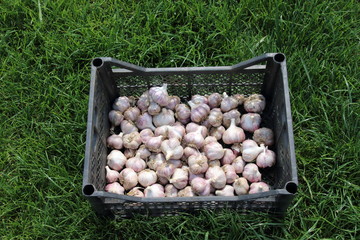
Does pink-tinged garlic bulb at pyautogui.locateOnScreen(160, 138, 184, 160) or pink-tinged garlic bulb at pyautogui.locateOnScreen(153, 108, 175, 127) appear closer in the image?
pink-tinged garlic bulb at pyautogui.locateOnScreen(160, 138, 184, 160)

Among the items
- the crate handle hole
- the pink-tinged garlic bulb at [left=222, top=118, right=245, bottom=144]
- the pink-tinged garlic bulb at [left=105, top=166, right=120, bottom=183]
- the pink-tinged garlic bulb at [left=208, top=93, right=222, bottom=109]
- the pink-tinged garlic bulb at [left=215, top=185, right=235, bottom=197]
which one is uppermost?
the pink-tinged garlic bulb at [left=208, top=93, right=222, bottom=109]

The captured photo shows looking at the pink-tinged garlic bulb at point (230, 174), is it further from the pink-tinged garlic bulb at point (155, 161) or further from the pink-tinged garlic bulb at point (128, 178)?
the pink-tinged garlic bulb at point (128, 178)

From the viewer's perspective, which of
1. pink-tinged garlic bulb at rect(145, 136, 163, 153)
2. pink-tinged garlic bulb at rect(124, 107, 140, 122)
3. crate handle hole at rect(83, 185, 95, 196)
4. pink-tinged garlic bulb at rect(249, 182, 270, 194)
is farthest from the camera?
pink-tinged garlic bulb at rect(124, 107, 140, 122)

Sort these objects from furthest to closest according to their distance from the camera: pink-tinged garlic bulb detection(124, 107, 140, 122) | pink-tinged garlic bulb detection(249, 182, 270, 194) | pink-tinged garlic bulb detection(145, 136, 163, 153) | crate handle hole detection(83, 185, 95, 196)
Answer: pink-tinged garlic bulb detection(124, 107, 140, 122)
pink-tinged garlic bulb detection(145, 136, 163, 153)
pink-tinged garlic bulb detection(249, 182, 270, 194)
crate handle hole detection(83, 185, 95, 196)

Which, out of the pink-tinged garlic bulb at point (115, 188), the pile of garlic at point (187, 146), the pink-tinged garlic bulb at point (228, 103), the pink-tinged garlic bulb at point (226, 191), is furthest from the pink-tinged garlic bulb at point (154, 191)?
the pink-tinged garlic bulb at point (228, 103)

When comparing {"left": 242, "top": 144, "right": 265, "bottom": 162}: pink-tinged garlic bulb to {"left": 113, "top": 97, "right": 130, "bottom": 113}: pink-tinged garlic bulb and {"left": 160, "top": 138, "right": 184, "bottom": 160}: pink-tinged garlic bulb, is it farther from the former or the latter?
{"left": 113, "top": 97, "right": 130, "bottom": 113}: pink-tinged garlic bulb

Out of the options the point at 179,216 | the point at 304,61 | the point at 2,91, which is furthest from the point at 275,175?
the point at 2,91

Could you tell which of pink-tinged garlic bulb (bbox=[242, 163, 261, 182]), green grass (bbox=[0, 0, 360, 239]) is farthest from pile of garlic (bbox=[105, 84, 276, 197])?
green grass (bbox=[0, 0, 360, 239])

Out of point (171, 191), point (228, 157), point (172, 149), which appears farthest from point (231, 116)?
point (171, 191)
